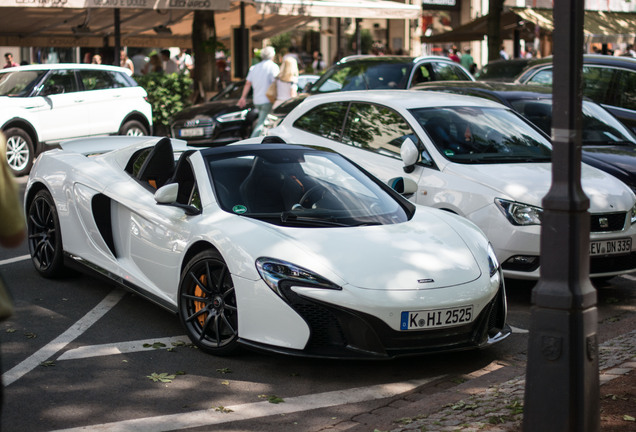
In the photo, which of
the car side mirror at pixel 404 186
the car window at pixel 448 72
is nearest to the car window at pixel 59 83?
the car window at pixel 448 72

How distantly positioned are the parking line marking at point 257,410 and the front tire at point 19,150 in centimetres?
1133

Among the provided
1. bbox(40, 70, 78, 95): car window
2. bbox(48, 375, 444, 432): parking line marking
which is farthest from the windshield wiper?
bbox(40, 70, 78, 95): car window

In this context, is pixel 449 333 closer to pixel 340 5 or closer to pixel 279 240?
pixel 279 240

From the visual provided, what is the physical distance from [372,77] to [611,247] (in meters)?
8.70

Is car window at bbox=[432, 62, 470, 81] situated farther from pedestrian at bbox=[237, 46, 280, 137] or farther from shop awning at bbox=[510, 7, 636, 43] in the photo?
shop awning at bbox=[510, 7, 636, 43]

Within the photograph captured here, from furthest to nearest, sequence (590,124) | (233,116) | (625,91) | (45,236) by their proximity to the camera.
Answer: (233,116), (625,91), (590,124), (45,236)

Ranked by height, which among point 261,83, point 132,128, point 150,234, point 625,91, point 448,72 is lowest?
point 150,234

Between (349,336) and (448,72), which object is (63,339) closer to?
(349,336)

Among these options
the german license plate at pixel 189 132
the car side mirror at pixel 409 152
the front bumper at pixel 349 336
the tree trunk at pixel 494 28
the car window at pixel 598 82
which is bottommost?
the front bumper at pixel 349 336

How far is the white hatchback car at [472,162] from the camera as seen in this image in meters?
7.79

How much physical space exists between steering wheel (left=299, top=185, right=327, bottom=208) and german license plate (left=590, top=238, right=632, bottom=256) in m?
2.28

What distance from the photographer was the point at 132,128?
723 inches

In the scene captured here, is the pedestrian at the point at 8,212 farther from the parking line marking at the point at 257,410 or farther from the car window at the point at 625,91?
the car window at the point at 625,91

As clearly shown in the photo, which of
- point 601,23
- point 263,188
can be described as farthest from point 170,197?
point 601,23
